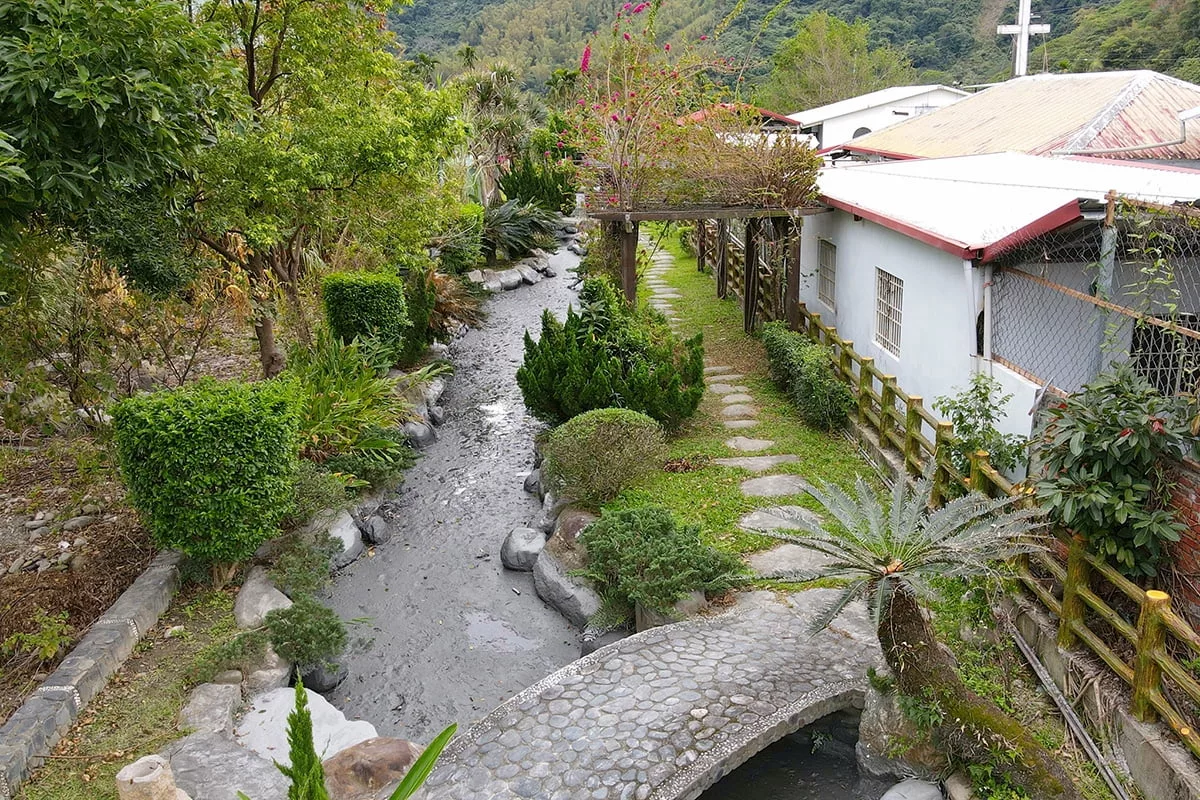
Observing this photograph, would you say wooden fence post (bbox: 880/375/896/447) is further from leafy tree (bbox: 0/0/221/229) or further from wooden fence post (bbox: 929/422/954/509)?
leafy tree (bbox: 0/0/221/229)

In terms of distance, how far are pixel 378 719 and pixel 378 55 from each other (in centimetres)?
766

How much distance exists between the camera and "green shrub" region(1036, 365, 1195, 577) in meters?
4.68

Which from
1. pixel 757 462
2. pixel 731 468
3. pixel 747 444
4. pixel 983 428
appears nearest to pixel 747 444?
pixel 747 444

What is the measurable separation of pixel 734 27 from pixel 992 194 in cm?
4486

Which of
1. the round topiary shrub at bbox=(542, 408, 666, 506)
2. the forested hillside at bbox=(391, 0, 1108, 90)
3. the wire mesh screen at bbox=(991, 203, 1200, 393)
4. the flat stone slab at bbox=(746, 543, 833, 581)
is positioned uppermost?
the forested hillside at bbox=(391, 0, 1108, 90)

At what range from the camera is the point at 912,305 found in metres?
9.13

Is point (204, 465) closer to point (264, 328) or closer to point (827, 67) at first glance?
point (264, 328)

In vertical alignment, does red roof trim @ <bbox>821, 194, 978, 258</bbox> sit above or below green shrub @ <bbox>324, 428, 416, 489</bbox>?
above

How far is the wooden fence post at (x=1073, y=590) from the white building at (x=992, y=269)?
125 centimetres

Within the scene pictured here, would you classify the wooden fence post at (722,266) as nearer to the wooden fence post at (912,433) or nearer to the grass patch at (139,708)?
the wooden fence post at (912,433)

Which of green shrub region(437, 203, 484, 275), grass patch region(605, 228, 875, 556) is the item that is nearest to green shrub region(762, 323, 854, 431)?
grass patch region(605, 228, 875, 556)

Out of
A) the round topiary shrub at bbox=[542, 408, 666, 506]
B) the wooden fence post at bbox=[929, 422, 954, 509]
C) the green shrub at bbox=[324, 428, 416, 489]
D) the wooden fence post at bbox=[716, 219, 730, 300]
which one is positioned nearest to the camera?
the wooden fence post at bbox=[929, 422, 954, 509]

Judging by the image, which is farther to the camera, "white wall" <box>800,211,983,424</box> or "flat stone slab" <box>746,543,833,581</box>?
"white wall" <box>800,211,983,424</box>

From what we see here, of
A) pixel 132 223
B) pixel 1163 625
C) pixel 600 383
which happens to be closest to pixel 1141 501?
pixel 1163 625
